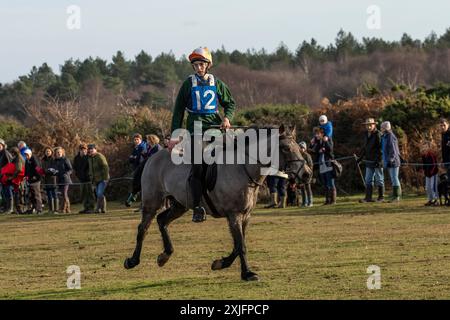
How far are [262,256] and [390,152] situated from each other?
10.6 meters

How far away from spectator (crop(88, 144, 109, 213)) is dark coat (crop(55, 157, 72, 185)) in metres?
1.24

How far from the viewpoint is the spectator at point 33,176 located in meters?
31.0

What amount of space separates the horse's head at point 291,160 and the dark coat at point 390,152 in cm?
1304

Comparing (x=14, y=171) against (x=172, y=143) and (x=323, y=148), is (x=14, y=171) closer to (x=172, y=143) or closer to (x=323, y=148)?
(x=323, y=148)

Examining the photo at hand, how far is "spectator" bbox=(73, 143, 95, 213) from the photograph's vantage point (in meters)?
30.2

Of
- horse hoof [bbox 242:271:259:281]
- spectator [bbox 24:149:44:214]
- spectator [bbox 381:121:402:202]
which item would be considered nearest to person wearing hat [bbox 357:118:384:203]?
spectator [bbox 381:121:402:202]

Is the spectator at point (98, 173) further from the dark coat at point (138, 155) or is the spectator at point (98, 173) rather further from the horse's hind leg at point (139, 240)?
the horse's hind leg at point (139, 240)

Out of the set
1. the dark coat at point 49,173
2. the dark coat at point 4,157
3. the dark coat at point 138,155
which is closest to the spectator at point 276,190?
the dark coat at point 138,155

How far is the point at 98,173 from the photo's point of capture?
95.2 feet

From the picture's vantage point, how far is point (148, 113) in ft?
127

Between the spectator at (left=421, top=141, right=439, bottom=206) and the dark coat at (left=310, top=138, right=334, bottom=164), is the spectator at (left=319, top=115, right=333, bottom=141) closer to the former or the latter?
the dark coat at (left=310, top=138, right=334, bottom=164)
